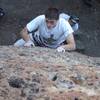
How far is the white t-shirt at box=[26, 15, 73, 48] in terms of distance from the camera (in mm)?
8031

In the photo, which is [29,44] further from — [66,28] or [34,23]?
A: [66,28]

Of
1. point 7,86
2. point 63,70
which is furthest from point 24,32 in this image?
point 7,86

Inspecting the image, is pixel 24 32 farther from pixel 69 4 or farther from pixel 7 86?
pixel 69 4

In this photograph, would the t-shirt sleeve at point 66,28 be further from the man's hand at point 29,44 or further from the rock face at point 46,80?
the rock face at point 46,80

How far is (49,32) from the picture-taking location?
8.09m

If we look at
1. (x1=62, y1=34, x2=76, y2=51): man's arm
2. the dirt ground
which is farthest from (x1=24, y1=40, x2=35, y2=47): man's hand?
the dirt ground

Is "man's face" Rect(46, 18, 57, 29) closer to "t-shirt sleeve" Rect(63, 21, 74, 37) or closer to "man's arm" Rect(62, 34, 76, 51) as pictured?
"t-shirt sleeve" Rect(63, 21, 74, 37)

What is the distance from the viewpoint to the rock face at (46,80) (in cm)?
448

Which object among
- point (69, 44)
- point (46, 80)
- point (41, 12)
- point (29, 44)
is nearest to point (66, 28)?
point (69, 44)

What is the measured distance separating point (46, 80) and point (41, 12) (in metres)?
8.19

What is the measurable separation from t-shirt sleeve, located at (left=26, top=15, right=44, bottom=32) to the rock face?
250 centimetres

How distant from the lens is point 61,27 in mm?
8055

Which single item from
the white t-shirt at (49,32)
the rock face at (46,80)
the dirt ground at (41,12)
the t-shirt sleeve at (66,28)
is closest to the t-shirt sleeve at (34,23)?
the white t-shirt at (49,32)

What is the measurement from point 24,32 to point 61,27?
2.17 feet
